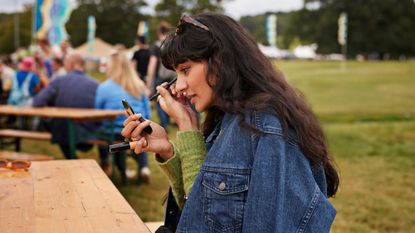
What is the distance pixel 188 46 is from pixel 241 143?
42 centimetres

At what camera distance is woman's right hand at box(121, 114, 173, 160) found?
77.7 inches

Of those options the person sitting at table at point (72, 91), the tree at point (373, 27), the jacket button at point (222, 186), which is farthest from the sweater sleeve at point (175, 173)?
the tree at point (373, 27)

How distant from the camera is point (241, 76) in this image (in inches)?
72.9

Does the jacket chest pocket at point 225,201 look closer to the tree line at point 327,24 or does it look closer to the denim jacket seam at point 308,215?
the denim jacket seam at point 308,215

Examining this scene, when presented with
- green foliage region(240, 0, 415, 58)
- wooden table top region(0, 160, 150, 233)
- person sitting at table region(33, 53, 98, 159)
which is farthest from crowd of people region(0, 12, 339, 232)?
green foliage region(240, 0, 415, 58)

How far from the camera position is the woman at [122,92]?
6.15 meters

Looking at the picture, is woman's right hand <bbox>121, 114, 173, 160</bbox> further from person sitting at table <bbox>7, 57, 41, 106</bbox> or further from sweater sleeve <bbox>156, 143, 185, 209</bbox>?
person sitting at table <bbox>7, 57, 41, 106</bbox>

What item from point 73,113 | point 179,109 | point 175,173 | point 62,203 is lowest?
point 73,113

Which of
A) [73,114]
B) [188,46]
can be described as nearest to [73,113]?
[73,114]

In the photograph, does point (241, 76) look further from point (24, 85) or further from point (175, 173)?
point (24, 85)

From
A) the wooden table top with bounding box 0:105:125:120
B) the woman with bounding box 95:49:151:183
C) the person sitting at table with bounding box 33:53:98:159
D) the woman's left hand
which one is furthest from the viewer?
the person sitting at table with bounding box 33:53:98:159

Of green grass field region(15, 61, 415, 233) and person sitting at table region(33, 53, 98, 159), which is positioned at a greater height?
person sitting at table region(33, 53, 98, 159)

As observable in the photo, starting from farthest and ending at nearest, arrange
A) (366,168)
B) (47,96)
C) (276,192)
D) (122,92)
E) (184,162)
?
1. (366,168)
2. (47,96)
3. (122,92)
4. (184,162)
5. (276,192)

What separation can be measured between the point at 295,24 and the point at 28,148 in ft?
231
